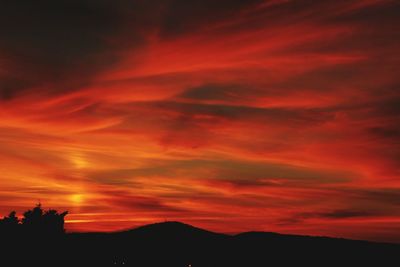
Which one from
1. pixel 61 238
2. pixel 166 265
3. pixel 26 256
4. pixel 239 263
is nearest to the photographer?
pixel 26 256

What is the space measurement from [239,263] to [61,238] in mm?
99034

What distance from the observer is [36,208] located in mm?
113500

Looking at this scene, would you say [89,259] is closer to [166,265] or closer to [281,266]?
[166,265]

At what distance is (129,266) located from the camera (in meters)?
139

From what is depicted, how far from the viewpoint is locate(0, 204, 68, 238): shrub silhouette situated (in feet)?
353

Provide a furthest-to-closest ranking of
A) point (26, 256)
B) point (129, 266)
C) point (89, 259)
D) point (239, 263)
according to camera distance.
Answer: point (239, 263)
point (129, 266)
point (89, 259)
point (26, 256)

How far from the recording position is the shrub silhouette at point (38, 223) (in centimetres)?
10762

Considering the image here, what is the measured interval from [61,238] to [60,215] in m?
5.77

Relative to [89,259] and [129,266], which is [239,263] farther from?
[89,259]

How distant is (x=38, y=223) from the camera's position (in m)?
112

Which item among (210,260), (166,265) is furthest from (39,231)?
(210,260)

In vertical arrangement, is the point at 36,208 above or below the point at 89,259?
above

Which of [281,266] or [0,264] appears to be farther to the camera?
[281,266]

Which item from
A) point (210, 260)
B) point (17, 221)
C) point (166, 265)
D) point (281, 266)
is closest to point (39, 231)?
point (17, 221)
